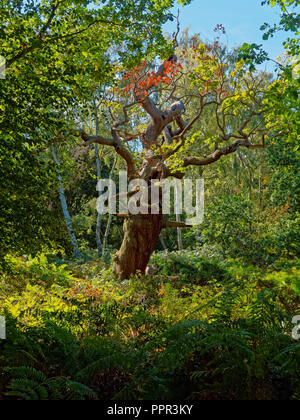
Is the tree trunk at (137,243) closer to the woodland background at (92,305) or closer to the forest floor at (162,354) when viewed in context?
the woodland background at (92,305)

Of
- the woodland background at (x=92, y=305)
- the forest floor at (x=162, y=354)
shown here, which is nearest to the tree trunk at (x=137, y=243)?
the woodland background at (x=92, y=305)

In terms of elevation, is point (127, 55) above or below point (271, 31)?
below

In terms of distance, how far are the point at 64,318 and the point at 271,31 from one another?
6861 millimetres

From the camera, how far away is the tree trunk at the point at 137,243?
1065cm

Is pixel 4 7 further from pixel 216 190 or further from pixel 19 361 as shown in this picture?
pixel 216 190

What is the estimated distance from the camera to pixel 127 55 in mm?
7430

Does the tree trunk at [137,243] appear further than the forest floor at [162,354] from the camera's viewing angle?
Yes

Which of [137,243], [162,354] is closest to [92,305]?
[162,354]

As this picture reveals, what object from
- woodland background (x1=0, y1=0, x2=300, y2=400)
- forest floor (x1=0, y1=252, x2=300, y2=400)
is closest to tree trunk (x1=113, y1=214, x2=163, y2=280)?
woodland background (x1=0, y1=0, x2=300, y2=400)

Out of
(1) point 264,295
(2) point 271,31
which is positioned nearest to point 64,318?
(1) point 264,295

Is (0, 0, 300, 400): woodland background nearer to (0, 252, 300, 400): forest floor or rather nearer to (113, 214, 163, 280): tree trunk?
(0, 252, 300, 400): forest floor

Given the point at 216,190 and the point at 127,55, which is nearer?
the point at 127,55

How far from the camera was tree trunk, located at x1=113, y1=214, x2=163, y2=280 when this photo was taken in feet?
34.9

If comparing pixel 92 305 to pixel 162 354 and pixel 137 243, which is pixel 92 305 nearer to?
pixel 162 354
